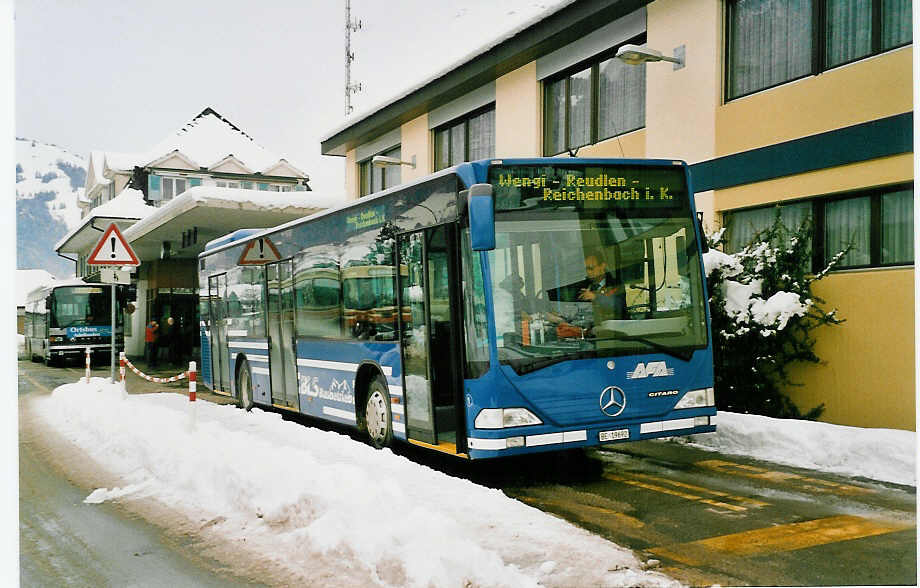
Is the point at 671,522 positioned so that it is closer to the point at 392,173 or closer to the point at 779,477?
the point at 779,477

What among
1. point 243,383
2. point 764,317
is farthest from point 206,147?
point 764,317

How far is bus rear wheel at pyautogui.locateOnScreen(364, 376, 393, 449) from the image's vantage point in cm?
965

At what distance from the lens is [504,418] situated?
7.51 meters

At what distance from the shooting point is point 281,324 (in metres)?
12.8

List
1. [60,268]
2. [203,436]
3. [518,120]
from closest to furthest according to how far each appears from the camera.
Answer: [60,268] → [203,436] → [518,120]

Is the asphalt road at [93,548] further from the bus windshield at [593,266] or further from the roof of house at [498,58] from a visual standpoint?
the roof of house at [498,58]

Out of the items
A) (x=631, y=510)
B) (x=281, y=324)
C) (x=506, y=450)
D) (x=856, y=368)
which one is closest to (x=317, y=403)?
(x=281, y=324)

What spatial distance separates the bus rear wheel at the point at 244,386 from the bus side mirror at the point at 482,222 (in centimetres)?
821

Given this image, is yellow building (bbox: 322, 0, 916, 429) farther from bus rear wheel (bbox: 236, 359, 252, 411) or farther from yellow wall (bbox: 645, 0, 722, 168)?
bus rear wheel (bbox: 236, 359, 252, 411)

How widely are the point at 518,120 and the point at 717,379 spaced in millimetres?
7107

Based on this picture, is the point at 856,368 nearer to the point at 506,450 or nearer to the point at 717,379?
the point at 717,379

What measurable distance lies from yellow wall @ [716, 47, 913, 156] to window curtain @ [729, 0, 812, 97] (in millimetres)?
242

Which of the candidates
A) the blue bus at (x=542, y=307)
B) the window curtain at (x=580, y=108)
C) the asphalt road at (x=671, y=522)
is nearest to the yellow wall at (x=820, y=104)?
the blue bus at (x=542, y=307)

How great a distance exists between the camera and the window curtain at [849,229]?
1049 centimetres
